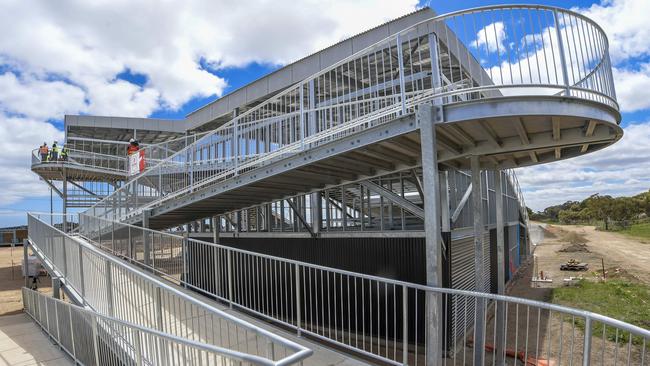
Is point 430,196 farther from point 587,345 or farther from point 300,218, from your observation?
point 300,218

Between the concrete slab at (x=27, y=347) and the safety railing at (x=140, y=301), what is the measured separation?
101cm

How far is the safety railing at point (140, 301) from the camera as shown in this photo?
456 cm

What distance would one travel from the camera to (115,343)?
4.71 metres

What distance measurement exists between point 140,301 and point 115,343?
79cm

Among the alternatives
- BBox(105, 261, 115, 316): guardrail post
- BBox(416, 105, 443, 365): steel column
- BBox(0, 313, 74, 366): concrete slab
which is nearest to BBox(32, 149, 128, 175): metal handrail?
BBox(0, 313, 74, 366): concrete slab

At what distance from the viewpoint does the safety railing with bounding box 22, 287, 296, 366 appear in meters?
2.97

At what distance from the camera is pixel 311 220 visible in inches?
427

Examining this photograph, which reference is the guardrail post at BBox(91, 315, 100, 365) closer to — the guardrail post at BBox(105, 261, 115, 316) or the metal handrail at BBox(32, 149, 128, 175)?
the guardrail post at BBox(105, 261, 115, 316)

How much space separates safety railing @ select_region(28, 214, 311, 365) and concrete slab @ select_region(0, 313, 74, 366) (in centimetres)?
101

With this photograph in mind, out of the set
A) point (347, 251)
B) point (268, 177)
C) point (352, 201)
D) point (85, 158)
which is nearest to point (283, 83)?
point (352, 201)

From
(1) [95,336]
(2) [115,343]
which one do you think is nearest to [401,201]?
(2) [115,343]

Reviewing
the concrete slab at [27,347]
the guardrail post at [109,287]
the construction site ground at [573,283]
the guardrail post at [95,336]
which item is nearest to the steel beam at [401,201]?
the construction site ground at [573,283]

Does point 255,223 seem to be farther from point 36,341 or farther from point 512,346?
point 512,346

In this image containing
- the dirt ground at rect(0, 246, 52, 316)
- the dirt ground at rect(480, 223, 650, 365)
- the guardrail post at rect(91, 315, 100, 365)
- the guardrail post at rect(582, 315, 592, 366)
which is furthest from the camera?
the dirt ground at rect(0, 246, 52, 316)
